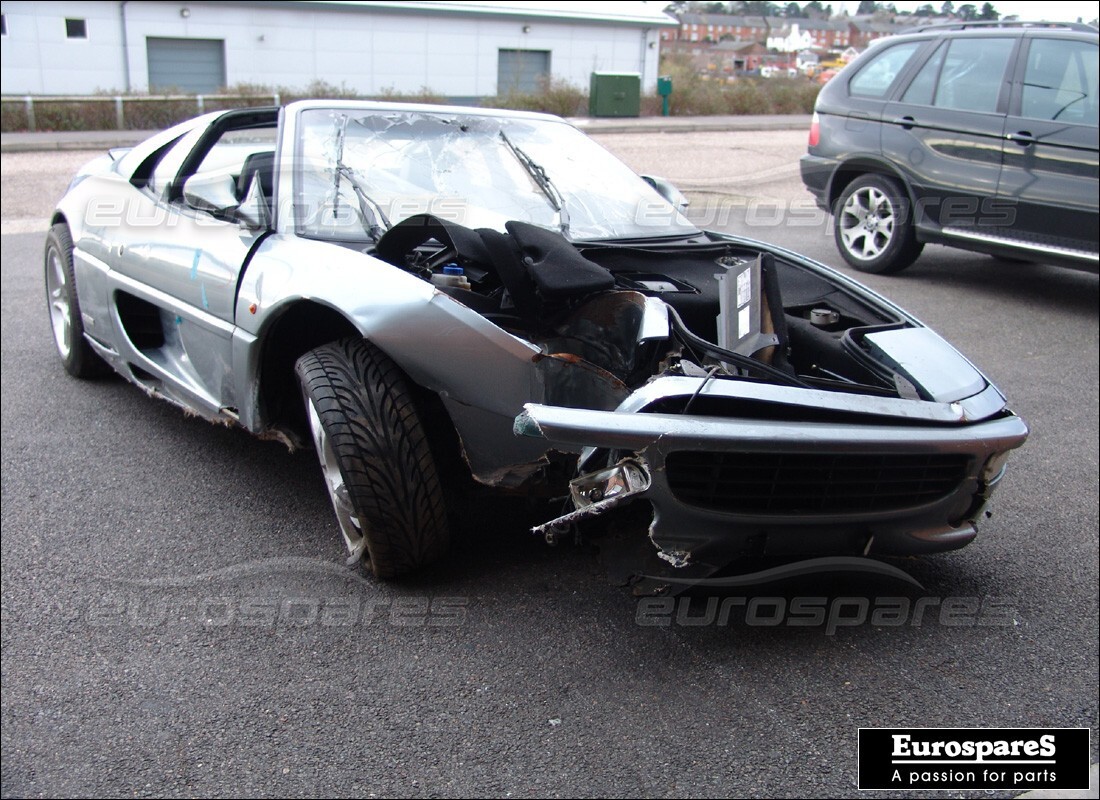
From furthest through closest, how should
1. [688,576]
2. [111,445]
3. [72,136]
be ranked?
[72,136], [111,445], [688,576]

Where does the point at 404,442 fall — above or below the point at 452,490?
above

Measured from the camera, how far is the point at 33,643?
2.85 metres

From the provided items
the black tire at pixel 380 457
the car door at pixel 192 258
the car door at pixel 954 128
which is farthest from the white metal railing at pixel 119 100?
the black tire at pixel 380 457

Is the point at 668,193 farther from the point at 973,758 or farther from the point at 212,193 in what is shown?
the point at 973,758

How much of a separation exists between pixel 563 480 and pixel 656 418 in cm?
50

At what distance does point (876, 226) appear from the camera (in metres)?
7.64

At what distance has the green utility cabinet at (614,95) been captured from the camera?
24.9 meters

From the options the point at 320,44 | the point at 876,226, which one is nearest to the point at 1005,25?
the point at 876,226

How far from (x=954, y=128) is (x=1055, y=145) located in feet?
2.50

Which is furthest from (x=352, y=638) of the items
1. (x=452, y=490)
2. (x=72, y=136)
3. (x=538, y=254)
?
(x=72, y=136)

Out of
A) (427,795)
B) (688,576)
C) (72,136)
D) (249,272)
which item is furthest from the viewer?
(72,136)

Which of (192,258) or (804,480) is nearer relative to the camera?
(804,480)

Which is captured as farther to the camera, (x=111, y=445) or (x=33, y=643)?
(x=111, y=445)

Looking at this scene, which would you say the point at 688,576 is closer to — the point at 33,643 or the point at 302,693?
the point at 302,693
